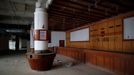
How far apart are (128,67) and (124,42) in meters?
1.69

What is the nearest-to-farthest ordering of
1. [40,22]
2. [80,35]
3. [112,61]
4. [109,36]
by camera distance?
[112,61] → [40,22] → [109,36] → [80,35]

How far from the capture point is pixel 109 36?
7.04m

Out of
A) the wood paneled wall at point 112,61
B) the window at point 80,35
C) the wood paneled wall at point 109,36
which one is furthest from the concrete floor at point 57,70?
the window at point 80,35

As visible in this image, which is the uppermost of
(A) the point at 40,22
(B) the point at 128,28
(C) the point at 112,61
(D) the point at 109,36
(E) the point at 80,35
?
(A) the point at 40,22

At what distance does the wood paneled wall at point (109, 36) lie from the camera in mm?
6098

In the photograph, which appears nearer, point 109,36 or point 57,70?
point 57,70

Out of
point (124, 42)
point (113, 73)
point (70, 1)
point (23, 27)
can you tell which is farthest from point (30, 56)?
point (23, 27)

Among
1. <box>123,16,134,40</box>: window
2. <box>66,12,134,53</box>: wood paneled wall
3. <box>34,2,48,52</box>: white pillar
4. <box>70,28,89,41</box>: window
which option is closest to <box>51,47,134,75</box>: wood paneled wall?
<box>66,12,134,53</box>: wood paneled wall

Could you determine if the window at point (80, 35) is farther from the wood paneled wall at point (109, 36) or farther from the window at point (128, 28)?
the window at point (128, 28)

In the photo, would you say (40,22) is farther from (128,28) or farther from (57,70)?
(128,28)

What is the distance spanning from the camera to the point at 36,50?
612 cm

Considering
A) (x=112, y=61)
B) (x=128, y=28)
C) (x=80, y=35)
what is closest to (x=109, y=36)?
(x=128, y=28)

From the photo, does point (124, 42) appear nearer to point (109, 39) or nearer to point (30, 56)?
point (109, 39)

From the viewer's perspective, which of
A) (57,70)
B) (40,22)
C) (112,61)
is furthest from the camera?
(40,22)
